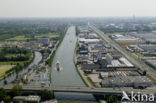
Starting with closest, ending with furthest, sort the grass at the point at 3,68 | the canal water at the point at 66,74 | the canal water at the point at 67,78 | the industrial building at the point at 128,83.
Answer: the canal water at the point at 67,78
the industrial building at the point at 128,83
the canal water at the point at 66,74
the grass at the point at 3,68

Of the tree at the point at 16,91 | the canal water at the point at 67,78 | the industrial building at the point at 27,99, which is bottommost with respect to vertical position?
the canal water at the point at 67,78

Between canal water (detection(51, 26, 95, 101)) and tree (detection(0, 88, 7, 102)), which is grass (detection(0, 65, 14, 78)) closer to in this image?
canal water (detection(51, 26, 95, 101))

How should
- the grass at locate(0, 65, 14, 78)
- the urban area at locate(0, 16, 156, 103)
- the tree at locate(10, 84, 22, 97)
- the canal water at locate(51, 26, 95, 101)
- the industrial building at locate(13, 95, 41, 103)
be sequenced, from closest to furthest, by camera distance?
the industrial building at locate(13, 95, 41, 103)
the urban area at locate(0, 16, 156, 103)
the tree at locate(10, 84, 22, 97)
the canal water at locate(51, 26, 95, 101)
the grass at locate(0, 65, 14, 78)

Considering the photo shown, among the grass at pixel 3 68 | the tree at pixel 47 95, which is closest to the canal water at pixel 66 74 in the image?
the tree at pixel 47 95

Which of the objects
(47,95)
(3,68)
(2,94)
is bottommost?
(3,68)

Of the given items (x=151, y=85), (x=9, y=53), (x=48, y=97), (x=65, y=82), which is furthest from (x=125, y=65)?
(x=9, y=53)

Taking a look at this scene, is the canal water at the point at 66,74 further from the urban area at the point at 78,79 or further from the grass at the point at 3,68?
the grass at the point at 3,68

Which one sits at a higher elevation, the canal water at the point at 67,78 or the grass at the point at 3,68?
the grass at the point at 3,68

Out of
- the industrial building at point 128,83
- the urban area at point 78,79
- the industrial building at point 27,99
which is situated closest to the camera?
the industrial building at point 27,99

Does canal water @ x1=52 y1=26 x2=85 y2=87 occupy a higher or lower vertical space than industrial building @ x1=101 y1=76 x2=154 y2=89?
lower

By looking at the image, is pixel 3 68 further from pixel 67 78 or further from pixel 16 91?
pixel 16 91

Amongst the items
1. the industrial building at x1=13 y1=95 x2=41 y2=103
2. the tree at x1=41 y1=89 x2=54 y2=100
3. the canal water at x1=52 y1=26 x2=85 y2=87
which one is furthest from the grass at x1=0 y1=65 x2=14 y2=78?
the tree at x1=41 y1=89 x2=54 y2=100

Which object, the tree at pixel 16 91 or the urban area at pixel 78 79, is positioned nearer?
the urban area at pixel 78 79

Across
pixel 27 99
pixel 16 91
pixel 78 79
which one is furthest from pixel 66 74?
pixel 27 99
